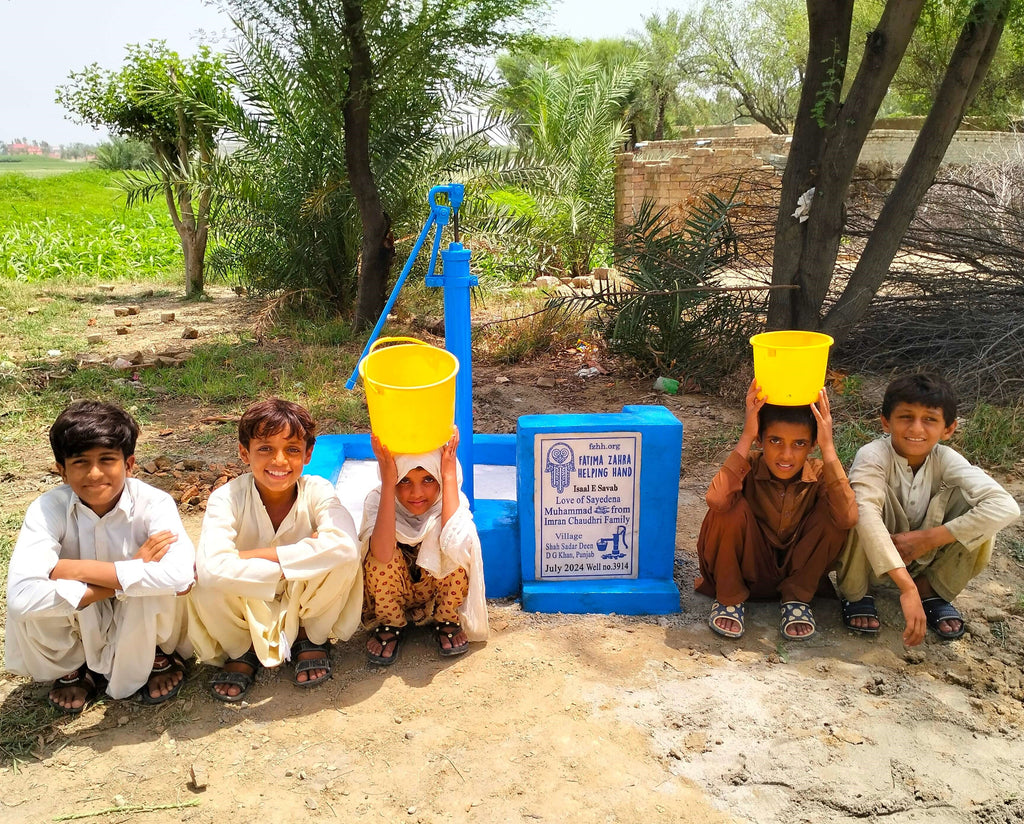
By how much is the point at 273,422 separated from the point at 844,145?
12.7 feet

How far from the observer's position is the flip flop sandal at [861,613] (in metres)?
Result: 2.77

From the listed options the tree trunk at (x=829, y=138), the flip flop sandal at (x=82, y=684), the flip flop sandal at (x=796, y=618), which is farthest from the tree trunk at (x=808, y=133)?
the flip flop sandal at (x=82, y=684)

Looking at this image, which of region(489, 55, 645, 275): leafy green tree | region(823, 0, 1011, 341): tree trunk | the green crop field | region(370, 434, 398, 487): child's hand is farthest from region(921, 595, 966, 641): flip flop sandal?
the green crop field

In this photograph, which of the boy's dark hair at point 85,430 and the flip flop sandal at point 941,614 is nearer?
the boy's dark hair at point 85,430

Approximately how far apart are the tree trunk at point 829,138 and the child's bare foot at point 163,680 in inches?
162

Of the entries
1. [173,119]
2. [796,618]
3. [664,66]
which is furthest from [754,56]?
[796,618]

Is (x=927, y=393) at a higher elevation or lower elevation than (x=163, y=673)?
higher

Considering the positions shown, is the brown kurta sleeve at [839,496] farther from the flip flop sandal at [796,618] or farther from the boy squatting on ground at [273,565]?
the boy squatting on ground at [273,565]

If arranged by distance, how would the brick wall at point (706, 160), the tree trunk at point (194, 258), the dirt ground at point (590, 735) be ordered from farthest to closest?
the brick wall at point (706, 160) → the tree trunk at point (194, 258) → the dirt ground at point (590, 735)

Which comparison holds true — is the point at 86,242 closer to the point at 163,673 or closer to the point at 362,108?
the point at 362,108

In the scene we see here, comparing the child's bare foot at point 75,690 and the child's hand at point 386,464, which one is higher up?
the child's hand at point 386,464

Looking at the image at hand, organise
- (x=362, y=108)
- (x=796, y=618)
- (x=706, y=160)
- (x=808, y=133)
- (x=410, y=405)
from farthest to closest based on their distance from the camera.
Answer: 1. (x=706, y=160)
2. (x=362, y=108)
3. (x=808, y=133)
4. (x=796, y=618)
5. (x=410, y=405)

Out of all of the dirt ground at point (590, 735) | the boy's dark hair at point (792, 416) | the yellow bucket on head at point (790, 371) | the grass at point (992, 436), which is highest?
the yellow bucket on head at point (790, 371)

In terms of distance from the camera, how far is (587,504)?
294cm
